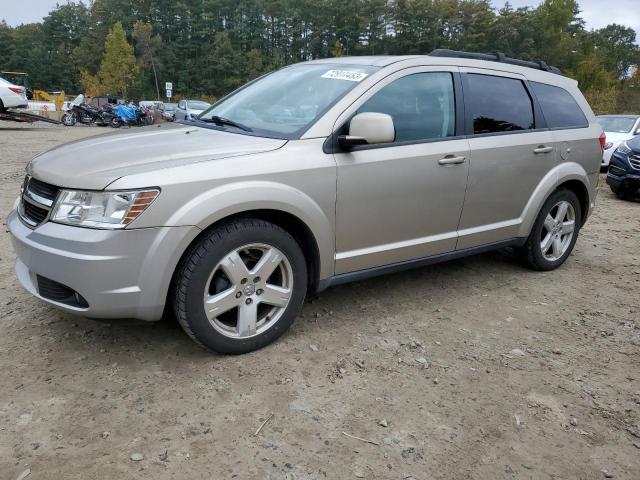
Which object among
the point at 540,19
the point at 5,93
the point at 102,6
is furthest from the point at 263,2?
the point at 5,93

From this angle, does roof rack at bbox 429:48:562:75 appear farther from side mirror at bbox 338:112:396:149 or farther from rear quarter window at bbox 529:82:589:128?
side mirror at bbox 338:112:396:149

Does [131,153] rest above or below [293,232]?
above

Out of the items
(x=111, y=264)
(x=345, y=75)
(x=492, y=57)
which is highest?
(x=492, y=57)

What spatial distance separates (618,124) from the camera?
1264 centimetres

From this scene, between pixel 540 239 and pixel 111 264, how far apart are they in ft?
11.7

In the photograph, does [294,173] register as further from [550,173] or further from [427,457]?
[550,173]

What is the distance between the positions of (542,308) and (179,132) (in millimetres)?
2874

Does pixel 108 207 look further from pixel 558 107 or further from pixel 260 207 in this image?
pixel 558 107

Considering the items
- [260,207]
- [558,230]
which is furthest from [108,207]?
[558,230]

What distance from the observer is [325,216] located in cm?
299

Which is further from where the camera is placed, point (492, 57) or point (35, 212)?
point (492, 57)

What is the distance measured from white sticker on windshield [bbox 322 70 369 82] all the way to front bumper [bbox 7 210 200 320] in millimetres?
1478

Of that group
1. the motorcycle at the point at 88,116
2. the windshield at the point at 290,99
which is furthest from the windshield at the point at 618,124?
the motorcycle at the point at 88,116

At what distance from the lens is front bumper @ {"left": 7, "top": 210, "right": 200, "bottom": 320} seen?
2391 millimetres
